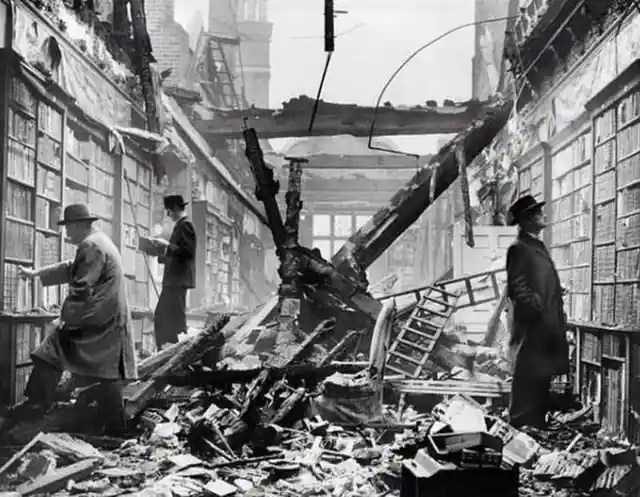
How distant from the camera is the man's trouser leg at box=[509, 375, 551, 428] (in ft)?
20.3

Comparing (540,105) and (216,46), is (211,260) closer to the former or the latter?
(216,46)

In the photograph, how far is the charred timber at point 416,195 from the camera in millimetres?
11312

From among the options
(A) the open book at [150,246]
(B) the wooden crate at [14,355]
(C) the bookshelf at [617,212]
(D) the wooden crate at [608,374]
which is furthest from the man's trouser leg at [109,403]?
(C) the bookshelf at [617,212]

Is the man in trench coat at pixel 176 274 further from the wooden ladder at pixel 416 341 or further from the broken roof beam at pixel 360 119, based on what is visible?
the broken roof beam at pixel 360 119

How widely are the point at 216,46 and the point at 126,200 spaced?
11.3m

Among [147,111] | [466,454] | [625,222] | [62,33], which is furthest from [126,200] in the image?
[466,454]

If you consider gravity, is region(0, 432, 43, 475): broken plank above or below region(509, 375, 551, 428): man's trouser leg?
below

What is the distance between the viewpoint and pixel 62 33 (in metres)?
8.25

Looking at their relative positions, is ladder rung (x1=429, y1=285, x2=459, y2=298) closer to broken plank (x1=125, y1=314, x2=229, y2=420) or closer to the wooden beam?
broken plank (x1=125, y1=314, x2=229, y2=420)

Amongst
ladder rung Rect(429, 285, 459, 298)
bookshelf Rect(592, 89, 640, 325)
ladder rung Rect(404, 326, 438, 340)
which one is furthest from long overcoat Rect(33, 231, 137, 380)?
ladder rung Rect(429, 285, 459, 298)

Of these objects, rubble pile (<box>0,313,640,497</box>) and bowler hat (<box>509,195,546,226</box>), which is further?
bowler hat (<box>509,195,546,226</box>)

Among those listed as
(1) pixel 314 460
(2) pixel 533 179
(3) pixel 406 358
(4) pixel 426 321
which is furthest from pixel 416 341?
(1) pixel 314 460

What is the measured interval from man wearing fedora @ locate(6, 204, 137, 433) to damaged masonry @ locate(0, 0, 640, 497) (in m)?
0.02

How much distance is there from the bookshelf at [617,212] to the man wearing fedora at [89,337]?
14.6ft
